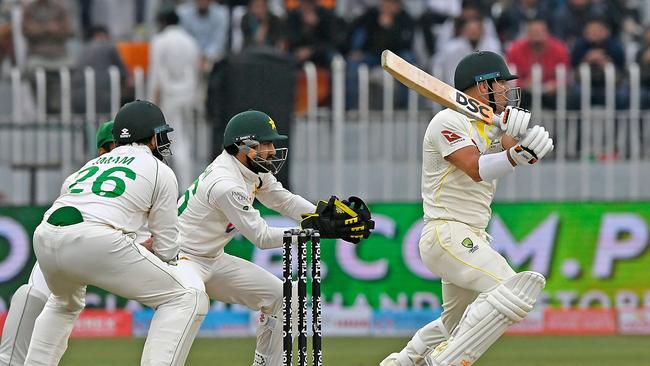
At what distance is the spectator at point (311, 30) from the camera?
16.1 metres

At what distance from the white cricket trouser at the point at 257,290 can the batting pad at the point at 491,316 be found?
4.40 ft

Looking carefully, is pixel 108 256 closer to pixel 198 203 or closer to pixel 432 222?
pixel 198 203

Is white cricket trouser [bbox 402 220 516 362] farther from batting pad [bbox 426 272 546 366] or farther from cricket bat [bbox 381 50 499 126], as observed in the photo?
cricket bat [bbox 381 50 499 126]

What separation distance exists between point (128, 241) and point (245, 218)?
1031mm

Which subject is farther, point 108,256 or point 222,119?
point 222,119

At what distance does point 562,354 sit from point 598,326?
98.1 inches

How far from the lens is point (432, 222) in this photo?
8961 mm

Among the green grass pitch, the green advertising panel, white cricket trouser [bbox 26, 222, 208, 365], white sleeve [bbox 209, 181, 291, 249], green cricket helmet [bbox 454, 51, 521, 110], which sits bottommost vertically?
the green grass pitch

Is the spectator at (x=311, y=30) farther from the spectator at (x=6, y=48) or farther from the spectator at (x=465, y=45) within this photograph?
the spectator at (x=6, y=48)

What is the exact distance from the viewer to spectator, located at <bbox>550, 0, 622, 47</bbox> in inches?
660

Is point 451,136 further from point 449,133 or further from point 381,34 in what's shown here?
point 381,34

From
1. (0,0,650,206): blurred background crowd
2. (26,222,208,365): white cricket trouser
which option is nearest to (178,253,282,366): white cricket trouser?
(26,222,208,365): white cricket trouser

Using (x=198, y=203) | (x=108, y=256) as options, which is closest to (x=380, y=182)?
(x=198, y=203)

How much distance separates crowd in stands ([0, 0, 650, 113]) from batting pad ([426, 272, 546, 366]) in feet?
22.3
